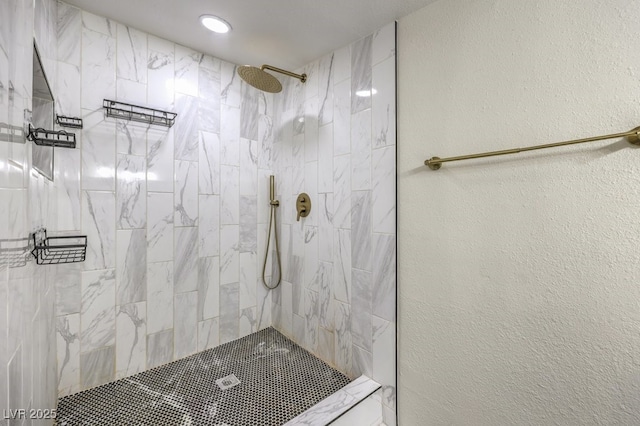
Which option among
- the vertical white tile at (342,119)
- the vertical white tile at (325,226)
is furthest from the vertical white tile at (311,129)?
the vertical white tile at (325,226)

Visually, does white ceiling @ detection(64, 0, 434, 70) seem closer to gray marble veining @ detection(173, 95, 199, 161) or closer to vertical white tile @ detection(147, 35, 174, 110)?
vertical white tile @ detection(147, 35, 174, 110)

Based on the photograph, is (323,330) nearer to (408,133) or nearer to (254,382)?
(254,382)

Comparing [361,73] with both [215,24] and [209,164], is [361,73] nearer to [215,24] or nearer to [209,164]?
[215,24]

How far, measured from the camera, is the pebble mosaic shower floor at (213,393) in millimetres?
1259

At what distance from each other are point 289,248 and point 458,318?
3.96 ft

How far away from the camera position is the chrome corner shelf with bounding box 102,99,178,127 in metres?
1.46

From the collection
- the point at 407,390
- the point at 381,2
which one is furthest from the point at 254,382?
the point at 381,2

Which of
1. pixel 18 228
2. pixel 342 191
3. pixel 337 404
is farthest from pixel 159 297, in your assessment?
pixel 342 191

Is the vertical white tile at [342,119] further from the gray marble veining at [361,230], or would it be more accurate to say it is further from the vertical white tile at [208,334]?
the vertical white tile at [208,334]

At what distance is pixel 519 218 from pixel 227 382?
1.65m

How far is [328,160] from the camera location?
1751 millimetres

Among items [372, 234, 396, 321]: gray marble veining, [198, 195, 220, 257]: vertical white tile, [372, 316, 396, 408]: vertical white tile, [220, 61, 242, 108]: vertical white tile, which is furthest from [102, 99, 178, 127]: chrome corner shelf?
[372, 316, 396, 408]: vertical white tile

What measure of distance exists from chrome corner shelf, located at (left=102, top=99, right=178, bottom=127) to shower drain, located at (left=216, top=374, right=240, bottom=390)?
151cm

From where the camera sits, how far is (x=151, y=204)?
1.61m
